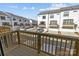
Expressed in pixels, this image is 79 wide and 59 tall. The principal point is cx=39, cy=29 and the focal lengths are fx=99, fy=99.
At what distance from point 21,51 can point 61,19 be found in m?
1.22

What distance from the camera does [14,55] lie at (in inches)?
85.6

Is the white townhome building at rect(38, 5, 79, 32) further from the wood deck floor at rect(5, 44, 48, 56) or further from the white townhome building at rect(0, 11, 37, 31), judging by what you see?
the wood deck floor at rect(5, 44, 48, 56)

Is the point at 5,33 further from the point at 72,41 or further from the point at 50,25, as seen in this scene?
the point at 72,41

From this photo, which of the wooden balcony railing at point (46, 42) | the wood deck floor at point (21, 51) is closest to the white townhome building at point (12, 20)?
the wooden balcony railing at point (46, 42)

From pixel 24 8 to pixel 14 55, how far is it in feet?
3.42

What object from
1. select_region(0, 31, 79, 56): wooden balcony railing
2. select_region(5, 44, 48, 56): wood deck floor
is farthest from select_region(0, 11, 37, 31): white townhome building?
select_region(5, 44, 48, 56): wood deck floor

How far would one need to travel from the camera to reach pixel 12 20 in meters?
1.99

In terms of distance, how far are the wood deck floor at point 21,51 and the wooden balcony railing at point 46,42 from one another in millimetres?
89

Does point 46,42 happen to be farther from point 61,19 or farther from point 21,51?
point 21,51

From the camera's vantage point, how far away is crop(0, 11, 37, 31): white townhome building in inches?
76.4

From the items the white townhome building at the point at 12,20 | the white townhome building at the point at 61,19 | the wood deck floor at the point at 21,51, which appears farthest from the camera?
the wood deck floor at the point at 21,51

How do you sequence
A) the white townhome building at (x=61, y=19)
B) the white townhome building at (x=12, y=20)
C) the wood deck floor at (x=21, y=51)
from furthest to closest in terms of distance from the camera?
the wood deck floor at (x=21, y=51)
the white townhome building at (x=12, y=20)
the white townhome building at (x=61, y=19)

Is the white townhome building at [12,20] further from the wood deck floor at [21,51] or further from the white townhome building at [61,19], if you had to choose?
the wood deck floor at [21,51]

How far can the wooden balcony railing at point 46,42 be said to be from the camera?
1871 millimetres
